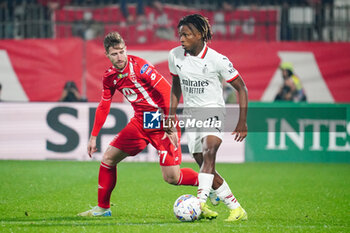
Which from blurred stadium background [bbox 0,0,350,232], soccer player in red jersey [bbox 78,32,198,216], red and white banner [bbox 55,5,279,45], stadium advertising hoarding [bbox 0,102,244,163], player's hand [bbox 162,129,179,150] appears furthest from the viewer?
red and white banner [bbox 55,5,279,45]

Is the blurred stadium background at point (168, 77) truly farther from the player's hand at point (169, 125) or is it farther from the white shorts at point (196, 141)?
the player's hand at point (169, 125)

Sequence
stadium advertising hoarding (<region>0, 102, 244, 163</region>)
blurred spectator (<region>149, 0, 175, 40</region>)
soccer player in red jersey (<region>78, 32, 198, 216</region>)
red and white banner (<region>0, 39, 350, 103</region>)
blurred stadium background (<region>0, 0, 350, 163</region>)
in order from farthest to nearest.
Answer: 1. blurred spectator (<region>149, 0, 175, 40</region>)
2. red and white banner (<region>0, 39, 350, 103</region>)
3. blurred stadium background (<region>0, 0, 350, 163</region>)
4. stadium advertising hoarding (<region>0, 102, 244, 163</region>)
5. soccer player in red jersey (<region>78, 32, 198, 216</region>)

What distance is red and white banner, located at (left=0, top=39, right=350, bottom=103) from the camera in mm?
15609

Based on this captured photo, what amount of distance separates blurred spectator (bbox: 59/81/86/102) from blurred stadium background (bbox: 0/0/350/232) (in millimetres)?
590

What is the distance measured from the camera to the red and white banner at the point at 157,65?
51.2 feet

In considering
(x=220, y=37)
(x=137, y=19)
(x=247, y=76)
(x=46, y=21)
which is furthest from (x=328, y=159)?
(x=46, y=21)

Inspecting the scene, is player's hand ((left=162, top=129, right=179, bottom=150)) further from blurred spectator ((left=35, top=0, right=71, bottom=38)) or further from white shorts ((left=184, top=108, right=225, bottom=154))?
blurred spectator ((left=35, top=0, right=71, bottom=38))

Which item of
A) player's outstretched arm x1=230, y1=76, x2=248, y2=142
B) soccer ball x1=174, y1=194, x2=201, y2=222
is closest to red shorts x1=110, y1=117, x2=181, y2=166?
soccer ball x1=174, y1=194, x2=201, y2=222

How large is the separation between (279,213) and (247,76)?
8500 mm

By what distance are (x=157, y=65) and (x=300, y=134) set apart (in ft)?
12.7

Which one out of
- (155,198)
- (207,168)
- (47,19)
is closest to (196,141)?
(207,168)

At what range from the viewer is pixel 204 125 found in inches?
262

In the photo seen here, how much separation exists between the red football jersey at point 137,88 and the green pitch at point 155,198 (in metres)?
1.16

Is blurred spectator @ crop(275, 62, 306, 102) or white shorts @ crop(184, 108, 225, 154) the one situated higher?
white shorts @ crop(184, 108, 225, 154)
